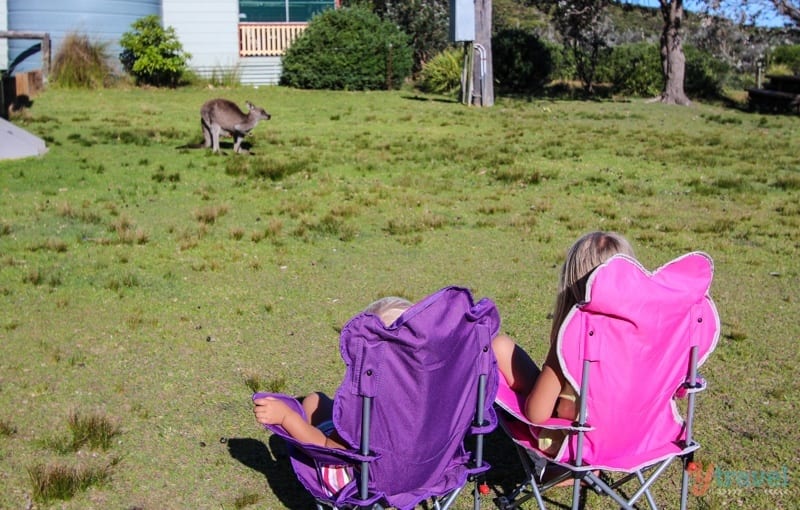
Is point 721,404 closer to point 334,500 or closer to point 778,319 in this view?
point 778,319

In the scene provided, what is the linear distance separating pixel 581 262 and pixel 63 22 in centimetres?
2536

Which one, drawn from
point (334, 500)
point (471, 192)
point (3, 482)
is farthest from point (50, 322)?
point (471, 192)

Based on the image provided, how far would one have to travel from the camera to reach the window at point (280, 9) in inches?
1222

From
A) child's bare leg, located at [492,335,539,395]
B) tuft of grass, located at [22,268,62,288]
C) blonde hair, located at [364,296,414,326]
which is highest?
blonde hair, located at [364,296,414,326]

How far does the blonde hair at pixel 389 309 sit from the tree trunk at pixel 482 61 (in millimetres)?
20731

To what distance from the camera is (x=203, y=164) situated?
43.1 feet

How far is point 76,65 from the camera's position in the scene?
24641 millimetres

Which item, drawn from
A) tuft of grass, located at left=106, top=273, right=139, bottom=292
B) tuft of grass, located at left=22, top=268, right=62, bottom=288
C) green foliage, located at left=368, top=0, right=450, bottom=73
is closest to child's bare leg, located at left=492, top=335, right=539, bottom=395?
tuft of grass, located at left=106, top=273, right=139, bottom=292

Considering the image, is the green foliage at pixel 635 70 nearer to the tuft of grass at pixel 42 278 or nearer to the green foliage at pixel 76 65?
the green foliage at pixel 76 65

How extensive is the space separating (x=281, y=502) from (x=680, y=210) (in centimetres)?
765

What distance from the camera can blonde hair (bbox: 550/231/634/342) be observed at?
11.8 feet

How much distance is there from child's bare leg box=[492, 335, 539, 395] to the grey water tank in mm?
23948

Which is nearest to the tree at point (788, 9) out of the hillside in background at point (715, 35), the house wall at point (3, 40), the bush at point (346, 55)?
the hillside in background at point (715, 35)

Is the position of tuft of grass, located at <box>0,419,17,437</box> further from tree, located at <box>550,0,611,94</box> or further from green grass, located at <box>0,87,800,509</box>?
tree, located at <box>550,0,611,94</box>
